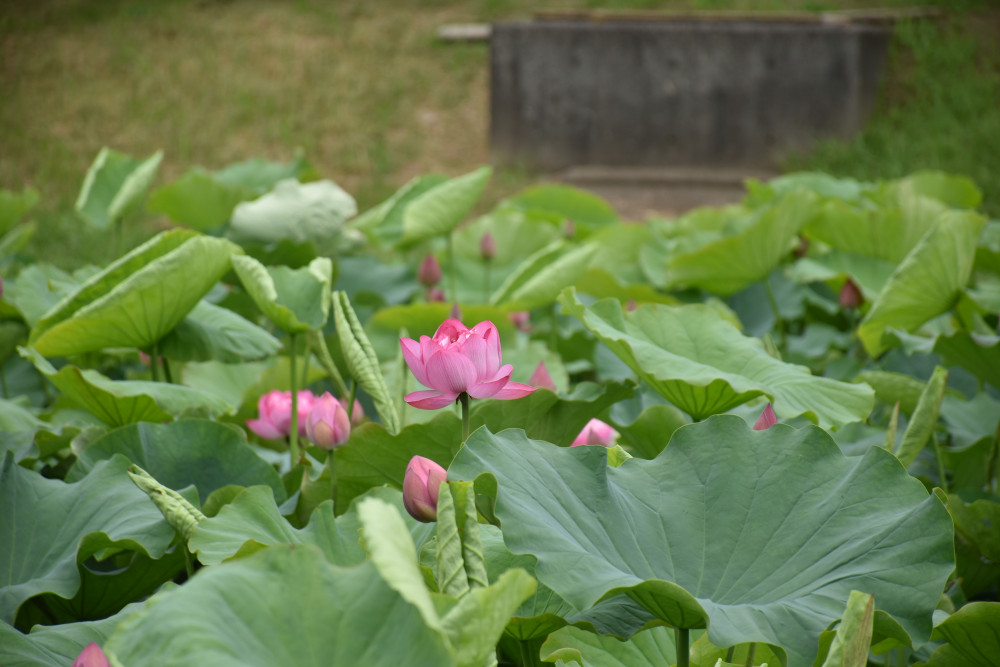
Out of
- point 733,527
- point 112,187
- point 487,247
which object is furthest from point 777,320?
point 112,187

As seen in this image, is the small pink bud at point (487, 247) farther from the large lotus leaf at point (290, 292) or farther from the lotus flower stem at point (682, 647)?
the lotus flower stem at point (682, 647)

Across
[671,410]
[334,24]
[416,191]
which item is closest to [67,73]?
[334,24]

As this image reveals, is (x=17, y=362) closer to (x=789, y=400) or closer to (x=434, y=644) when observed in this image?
(x=789, y=400)

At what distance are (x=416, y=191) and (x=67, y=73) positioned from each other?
490cm

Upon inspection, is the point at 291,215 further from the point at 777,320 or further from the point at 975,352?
the point at 975,352

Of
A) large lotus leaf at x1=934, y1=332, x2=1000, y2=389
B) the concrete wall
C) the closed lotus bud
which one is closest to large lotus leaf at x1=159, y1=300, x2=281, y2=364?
large lotus leaf at x1=934, y1=332, x2=1000, y2=389

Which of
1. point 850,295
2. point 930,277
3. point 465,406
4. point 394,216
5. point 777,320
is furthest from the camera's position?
point 394,216

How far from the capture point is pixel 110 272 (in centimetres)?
97

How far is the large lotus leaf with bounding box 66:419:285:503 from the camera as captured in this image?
0.85 m

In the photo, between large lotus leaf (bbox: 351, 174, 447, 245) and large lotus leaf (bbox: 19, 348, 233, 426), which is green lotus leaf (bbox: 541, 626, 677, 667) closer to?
large lotus leaf (bbox: 19, 348, 233, 426)

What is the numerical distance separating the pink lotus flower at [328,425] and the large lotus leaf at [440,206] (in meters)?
0.79

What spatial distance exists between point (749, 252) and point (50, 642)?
4.10ft

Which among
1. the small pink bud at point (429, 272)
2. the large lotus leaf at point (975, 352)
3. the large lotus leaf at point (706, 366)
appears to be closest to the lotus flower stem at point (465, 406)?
the large lotus leaf at point (706, 366)

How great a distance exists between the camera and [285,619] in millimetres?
428
